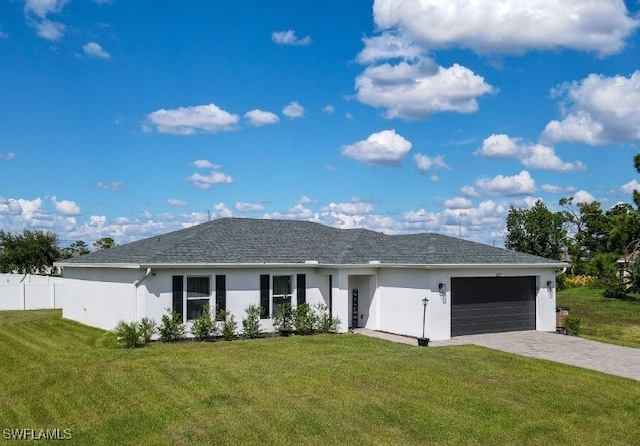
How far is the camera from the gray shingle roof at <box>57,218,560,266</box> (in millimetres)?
19375

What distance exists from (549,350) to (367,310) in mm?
6489

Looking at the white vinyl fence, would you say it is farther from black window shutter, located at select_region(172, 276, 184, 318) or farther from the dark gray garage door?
the dark gray garage door

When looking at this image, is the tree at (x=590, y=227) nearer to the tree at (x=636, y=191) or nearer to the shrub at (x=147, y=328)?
the tree at (x=636, y=191)

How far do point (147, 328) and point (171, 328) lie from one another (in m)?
0.74

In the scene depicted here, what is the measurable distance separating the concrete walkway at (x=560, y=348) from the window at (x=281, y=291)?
273cm

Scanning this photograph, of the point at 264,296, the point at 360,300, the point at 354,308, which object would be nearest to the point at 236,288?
the point at 264,296

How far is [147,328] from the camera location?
1769 centimetres

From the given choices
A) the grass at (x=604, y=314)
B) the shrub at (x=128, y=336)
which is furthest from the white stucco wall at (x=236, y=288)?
the grass at (x=604, y=314)

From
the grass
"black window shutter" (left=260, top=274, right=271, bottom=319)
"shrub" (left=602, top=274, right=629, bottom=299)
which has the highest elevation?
"black window shutter" (left=260, top=274, right=271, bottom=319)

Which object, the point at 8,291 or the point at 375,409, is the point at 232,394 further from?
the point at 8,291

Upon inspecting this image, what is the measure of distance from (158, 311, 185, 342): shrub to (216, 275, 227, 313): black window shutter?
141 cm

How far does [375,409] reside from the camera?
34.8 ft

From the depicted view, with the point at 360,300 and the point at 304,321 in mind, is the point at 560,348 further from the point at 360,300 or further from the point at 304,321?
the point at 304,321

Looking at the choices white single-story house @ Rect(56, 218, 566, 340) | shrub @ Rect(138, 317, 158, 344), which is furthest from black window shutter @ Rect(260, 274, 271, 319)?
shrub @ Rect(138, 317, 158, 344)
